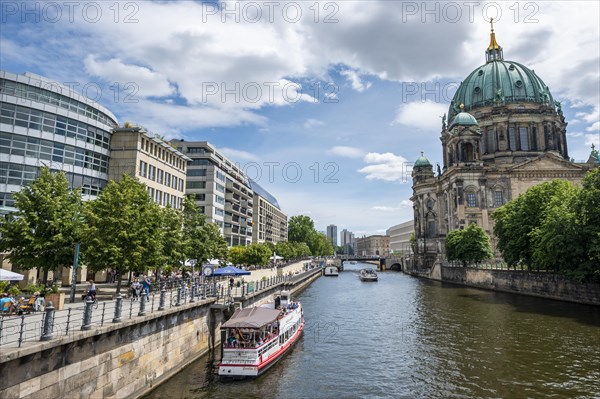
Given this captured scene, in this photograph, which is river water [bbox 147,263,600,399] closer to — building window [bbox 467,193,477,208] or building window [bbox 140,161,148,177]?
building window [bbox 140,161,148,177]

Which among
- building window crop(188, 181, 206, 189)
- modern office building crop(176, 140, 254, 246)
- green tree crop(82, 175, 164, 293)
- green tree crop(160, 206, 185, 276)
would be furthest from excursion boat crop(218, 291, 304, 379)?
building window crop(188, 181, 206, 189)

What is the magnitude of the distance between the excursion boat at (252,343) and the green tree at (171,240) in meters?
13.7

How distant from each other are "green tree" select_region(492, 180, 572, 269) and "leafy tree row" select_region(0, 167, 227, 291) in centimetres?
5069

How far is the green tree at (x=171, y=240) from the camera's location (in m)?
38.2

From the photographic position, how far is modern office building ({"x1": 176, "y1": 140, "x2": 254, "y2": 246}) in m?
83.2

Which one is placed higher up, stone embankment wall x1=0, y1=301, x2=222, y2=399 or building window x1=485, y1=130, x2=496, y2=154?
building window x1=485, y1=130, x2=496, y2=154

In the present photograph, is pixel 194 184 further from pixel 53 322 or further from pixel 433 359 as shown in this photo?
pixel 53 322

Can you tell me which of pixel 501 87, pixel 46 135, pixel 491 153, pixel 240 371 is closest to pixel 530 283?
pixel 240 371

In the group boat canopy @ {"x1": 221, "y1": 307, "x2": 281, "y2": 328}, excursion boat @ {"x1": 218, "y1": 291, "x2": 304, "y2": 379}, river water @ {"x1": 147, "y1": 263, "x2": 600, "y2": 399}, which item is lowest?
river water @ {"x1": 147, "y1": 263, "x2": 600, "y2": 399}

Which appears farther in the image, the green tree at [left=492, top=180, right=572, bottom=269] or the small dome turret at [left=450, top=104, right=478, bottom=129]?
the small dome turret at [left=450, top=104, right=478, bottom=129]

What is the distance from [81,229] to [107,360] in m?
15.2

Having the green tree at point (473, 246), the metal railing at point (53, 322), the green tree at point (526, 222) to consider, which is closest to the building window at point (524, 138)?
the green tree at point (473, 246)

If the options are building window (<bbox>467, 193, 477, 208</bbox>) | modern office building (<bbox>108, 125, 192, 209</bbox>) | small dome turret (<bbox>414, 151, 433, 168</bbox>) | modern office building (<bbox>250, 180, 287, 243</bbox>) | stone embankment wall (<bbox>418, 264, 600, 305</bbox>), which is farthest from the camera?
small dome turret (<bbox>414, 151, 433, 168</bbox>)

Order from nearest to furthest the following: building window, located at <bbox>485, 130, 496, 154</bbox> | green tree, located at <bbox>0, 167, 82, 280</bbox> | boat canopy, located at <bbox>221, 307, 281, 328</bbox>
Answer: boat canopy, located at <bbox>221, 307, 281, 328</bbox> → green tree, located at <bbox>0, 167, 82, 280</bbox> → building window, located at <bbox>485, 130, 496, 154</bbox>
